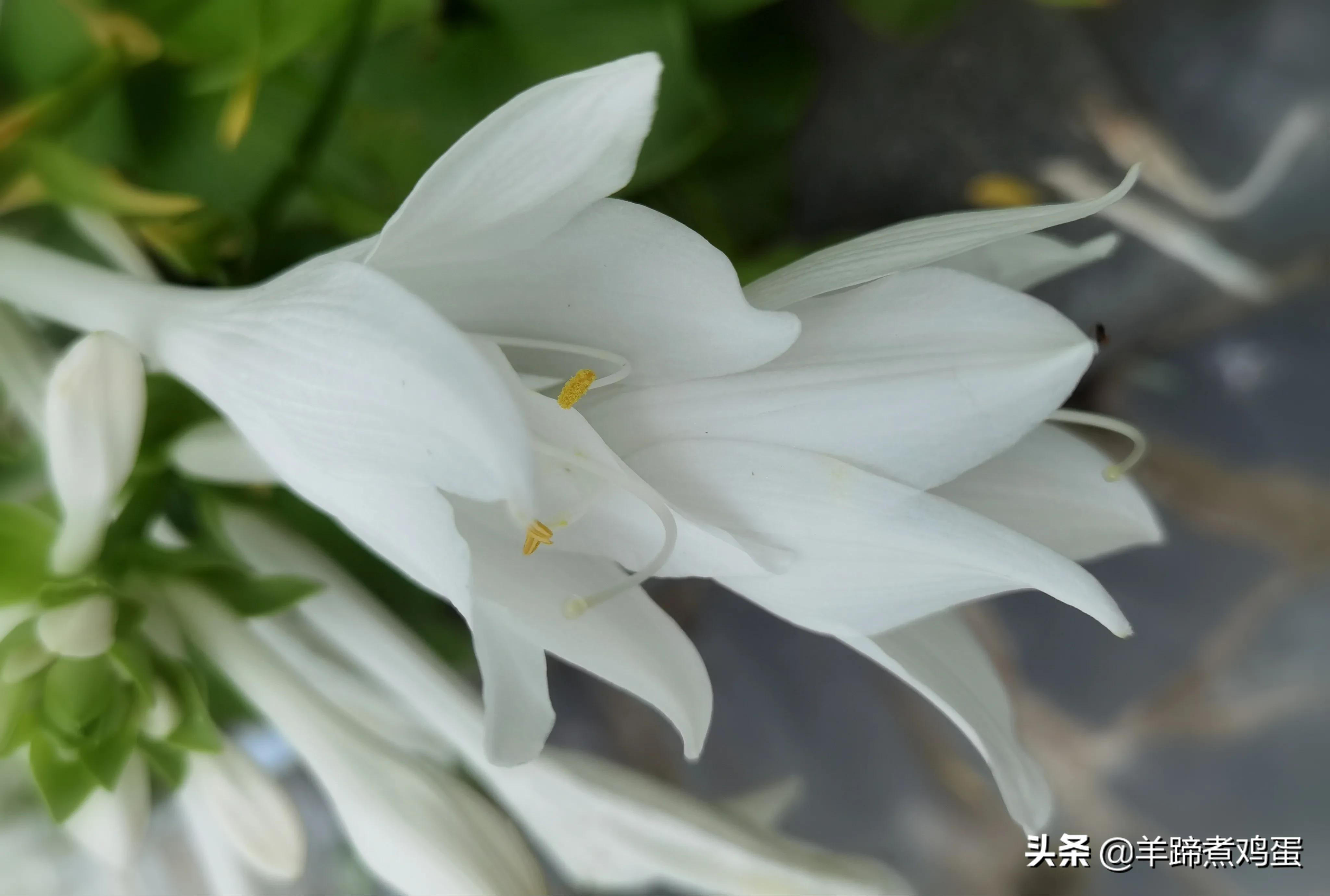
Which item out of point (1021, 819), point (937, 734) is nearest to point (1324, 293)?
point (937, 734)

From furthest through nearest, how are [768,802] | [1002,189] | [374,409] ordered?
[1002,189] → [768,802] → [374,409]

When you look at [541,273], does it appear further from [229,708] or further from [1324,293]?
[1324,293]

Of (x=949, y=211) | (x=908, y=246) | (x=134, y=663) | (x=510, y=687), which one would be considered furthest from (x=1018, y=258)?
(x=949, y=211)

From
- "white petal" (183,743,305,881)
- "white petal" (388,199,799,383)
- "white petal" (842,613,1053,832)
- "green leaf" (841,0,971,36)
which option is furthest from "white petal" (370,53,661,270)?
"green leaf" (841,0,971,36)

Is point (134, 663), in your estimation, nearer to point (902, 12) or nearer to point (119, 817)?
point (119, 817)

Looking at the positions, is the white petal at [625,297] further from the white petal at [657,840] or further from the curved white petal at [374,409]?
the white petal at [657,840]
